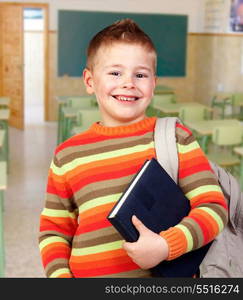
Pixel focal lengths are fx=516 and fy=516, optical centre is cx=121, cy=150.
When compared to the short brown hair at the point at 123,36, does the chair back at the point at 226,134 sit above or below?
below

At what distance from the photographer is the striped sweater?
0.99m

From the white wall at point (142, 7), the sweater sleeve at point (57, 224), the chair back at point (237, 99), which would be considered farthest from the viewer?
the white wall at point (142, 7)

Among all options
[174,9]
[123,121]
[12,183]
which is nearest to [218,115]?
[174,9]

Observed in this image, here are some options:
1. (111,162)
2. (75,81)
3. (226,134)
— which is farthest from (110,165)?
(75,81)

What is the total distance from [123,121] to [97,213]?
20 cm

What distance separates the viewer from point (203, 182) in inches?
39.1

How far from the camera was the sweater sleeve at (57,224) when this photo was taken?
108cm

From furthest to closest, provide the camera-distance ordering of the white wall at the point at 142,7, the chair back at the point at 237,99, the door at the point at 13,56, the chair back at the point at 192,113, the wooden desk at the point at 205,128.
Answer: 1. the white wall at the point at 142,7
2. the door at the point at 13,56
3. the chair back at the point at 237,99
4. the chair back at the point at 192,113
5. the wooden desk at the point at 205,128

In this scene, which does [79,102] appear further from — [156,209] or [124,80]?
[156,209]

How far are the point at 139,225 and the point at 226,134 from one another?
378cm

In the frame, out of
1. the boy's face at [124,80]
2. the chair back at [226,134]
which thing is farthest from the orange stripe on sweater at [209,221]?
the chair back at [226,134]

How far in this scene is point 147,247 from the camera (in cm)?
88

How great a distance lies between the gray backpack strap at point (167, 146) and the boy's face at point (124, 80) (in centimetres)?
6

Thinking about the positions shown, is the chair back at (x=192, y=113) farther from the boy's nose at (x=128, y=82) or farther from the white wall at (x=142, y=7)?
the boy's nose at (x=128, y=82)
